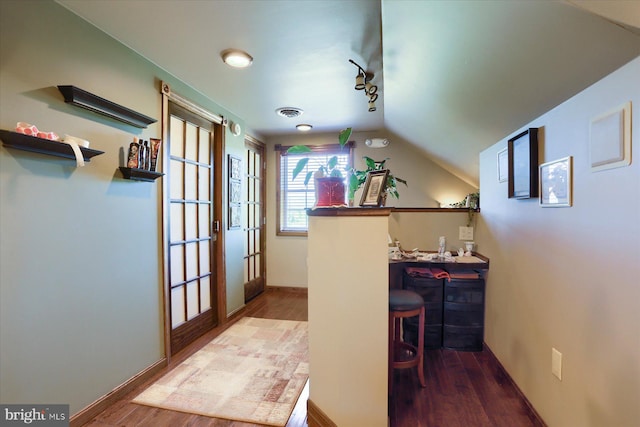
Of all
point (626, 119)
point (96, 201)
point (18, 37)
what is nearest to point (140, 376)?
point (96, 201)

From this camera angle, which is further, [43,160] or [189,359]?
[189,359]

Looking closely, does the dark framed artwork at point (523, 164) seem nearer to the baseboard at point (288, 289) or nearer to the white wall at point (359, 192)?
the white wall at point (359, 192)

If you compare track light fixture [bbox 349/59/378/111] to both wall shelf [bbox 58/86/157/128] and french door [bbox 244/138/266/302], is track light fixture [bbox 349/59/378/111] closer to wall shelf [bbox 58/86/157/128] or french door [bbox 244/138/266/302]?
wall shelf [bbox 58/86/157/128]

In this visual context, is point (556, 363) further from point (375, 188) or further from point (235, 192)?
point (235, 192)

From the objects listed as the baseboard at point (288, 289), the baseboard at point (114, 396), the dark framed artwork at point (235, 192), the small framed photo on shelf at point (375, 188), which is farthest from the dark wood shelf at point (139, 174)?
the baseboard at point (288, 289)

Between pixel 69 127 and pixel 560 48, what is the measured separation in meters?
2.49

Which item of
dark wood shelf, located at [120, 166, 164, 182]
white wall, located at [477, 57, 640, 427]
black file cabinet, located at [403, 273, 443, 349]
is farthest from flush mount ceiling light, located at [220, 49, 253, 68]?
black file cabinet, located at [403, 273, 443, 349]

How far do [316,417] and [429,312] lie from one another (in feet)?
4.60

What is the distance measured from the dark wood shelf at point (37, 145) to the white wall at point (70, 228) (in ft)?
0.20

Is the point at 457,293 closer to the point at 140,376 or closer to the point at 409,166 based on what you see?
the point at 409,166

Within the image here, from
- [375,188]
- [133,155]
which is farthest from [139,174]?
[375,188]

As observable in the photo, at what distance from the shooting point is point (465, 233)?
115 inches

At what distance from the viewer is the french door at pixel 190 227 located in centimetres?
256

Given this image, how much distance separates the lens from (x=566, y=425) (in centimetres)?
145
